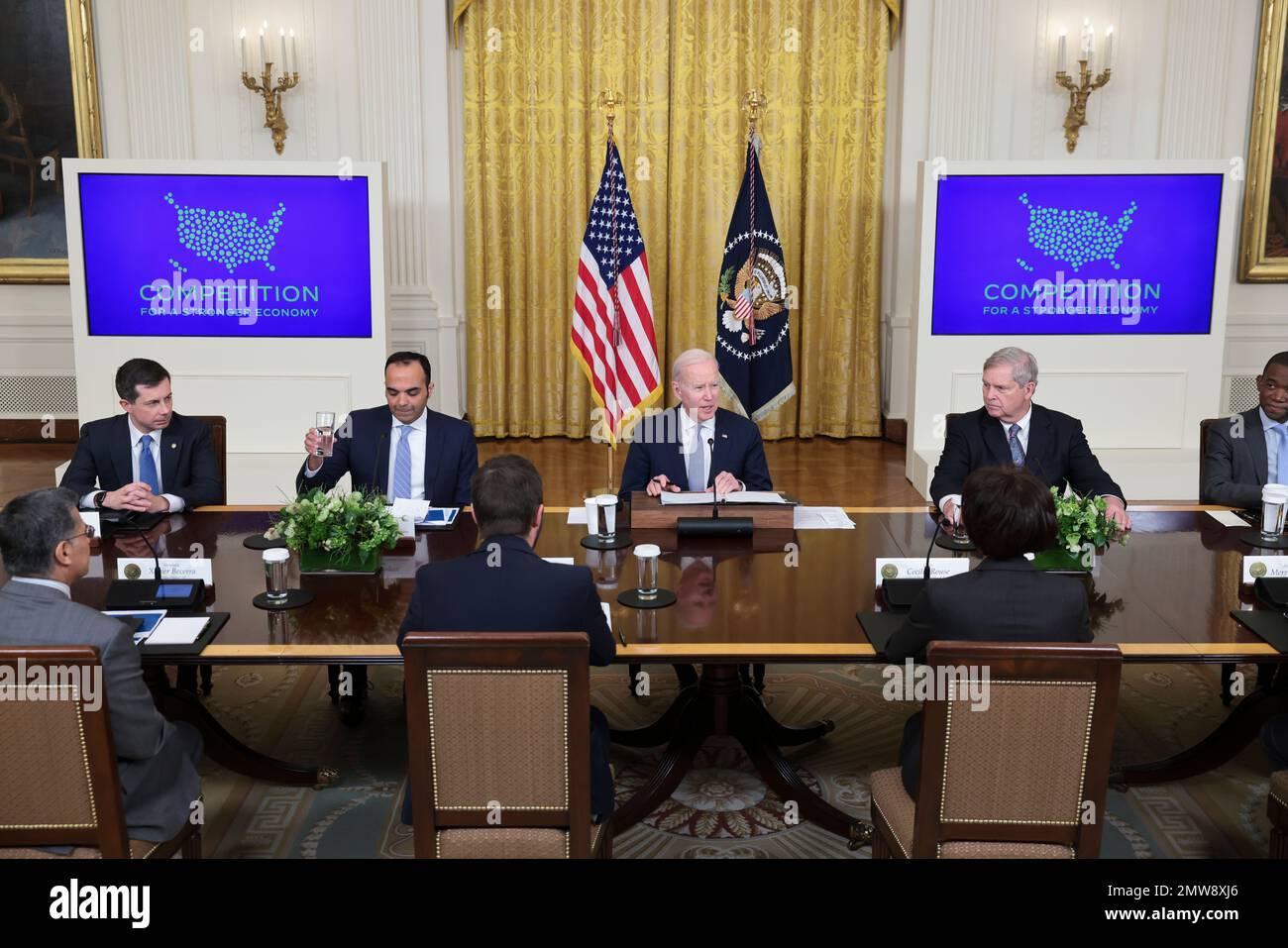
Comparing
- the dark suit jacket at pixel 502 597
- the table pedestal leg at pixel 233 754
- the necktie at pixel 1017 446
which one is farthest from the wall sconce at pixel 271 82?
the dark suit jacket at pixel 502 597

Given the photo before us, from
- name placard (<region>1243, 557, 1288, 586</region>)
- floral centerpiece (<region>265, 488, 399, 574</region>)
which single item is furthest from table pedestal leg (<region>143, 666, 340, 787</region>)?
name placard (<region>1243, 557, 1288, 586</region>)

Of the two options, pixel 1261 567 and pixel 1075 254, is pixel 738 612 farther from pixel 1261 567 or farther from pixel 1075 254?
pixel 1075 254

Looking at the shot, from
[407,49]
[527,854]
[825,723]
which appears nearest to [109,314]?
[407,49]

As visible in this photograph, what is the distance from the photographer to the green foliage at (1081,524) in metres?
3.39

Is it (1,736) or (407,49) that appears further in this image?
(407,49)

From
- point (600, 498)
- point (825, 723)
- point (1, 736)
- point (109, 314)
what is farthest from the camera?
point (109, 314)

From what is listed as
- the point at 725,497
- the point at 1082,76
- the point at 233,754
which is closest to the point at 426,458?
the point at 725,497

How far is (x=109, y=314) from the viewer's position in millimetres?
7180

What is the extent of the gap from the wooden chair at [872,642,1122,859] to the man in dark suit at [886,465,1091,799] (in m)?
0.16

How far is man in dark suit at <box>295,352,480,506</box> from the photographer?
4516mm

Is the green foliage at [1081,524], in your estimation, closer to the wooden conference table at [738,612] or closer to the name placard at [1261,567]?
the wooden conference table at [738,612]

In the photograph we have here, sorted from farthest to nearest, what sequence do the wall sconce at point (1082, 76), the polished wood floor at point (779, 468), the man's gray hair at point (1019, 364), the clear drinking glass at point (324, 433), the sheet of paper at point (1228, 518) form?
the wall sconce at point (1082, 76) < the polished wood floor at point (779, 468) < the man's gray hair at point (1019, 364) < the sheet of paper at point (1228, 518) < the clear drinking glass at point (324, 433)
